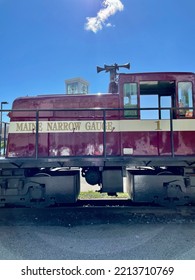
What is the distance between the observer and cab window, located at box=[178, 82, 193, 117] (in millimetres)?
5699

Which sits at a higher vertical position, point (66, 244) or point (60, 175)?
point (60, 175)

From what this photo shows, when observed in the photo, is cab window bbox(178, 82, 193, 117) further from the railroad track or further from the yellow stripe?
the railroad track

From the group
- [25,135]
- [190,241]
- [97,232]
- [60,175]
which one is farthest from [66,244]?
[25,135]

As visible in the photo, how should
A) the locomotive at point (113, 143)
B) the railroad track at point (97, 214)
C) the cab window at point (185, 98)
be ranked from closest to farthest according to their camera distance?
the railroad track at point (97, 214)
the locomotive at point (113, 143)
the cab window at point (185, 98)

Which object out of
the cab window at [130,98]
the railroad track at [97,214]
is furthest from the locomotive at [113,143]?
the railroad track at [97,214]

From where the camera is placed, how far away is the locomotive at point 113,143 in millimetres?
5523

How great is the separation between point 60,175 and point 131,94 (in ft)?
8.98

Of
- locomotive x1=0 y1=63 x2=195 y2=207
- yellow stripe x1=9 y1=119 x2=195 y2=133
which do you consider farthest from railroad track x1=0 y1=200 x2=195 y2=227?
yellow stripe x1=9 y1=119 x2=195 y2=133

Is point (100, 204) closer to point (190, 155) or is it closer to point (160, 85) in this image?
point (190, 155)

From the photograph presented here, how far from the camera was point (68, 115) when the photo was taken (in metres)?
6.21

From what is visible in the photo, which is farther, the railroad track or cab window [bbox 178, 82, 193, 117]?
cab window [bbox 178, 82, 193, 117]

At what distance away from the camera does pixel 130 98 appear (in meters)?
5.79

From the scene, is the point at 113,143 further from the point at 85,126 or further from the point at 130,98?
the point at 130,98

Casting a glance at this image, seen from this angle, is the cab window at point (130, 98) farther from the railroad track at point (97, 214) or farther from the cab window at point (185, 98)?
the railroad track at point (97, 214)
